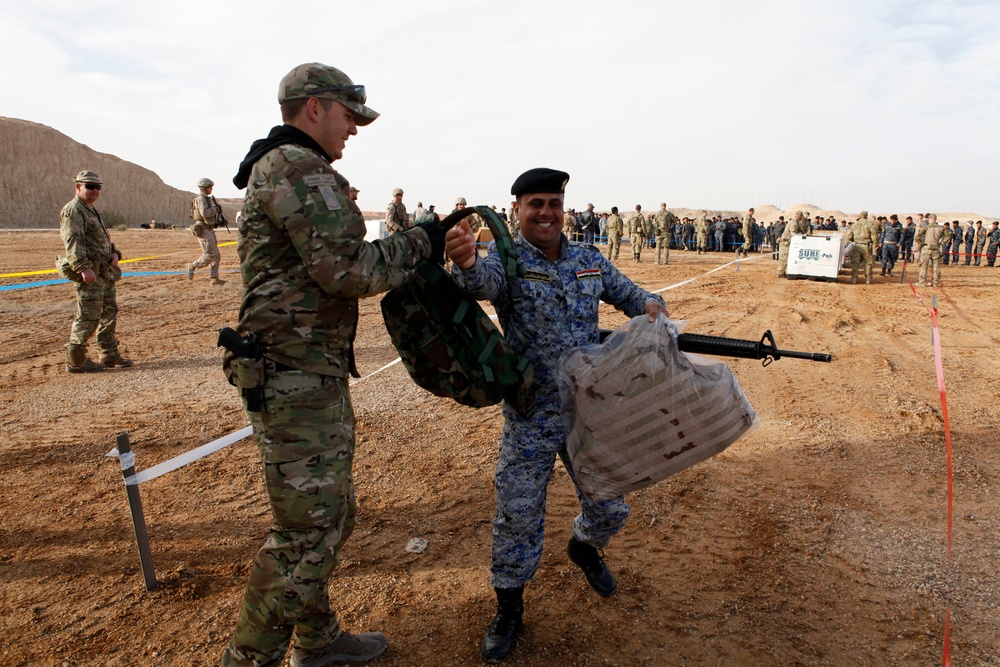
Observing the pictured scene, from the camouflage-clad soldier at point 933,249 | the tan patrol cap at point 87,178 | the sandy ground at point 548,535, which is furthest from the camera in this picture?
the camouflage-clad soldier at point 933,249

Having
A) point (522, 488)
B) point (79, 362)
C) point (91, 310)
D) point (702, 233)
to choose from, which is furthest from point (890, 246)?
point (79, 362)

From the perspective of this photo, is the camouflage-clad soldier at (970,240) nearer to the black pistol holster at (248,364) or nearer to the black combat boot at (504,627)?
the black combat boot at (504,627)

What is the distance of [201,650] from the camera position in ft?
8.37

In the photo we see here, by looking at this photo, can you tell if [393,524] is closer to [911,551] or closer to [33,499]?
[33,499]

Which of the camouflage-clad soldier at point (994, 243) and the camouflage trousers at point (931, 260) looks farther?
the camouflage-clad soldier at point (994, 243)

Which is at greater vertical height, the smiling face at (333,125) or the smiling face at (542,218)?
the smiling face at (333,125)

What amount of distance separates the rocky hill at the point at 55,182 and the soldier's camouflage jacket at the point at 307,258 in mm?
50246

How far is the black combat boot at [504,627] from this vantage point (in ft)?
8.15

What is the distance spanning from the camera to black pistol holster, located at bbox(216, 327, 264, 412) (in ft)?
6.53

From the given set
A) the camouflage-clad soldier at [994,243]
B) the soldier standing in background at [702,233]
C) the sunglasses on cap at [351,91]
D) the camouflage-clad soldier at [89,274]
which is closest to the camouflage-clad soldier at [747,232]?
the soldier standing in background at [702,233]

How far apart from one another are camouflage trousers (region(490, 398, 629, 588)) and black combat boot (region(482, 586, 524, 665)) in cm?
6

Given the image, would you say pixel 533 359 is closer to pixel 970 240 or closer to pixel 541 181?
pixel 541 181

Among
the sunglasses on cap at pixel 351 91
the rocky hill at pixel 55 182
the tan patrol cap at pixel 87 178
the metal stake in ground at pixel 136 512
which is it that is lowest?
the metal stake in ground at pixel 136 512

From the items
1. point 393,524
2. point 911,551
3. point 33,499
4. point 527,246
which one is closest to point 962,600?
point 911,551
